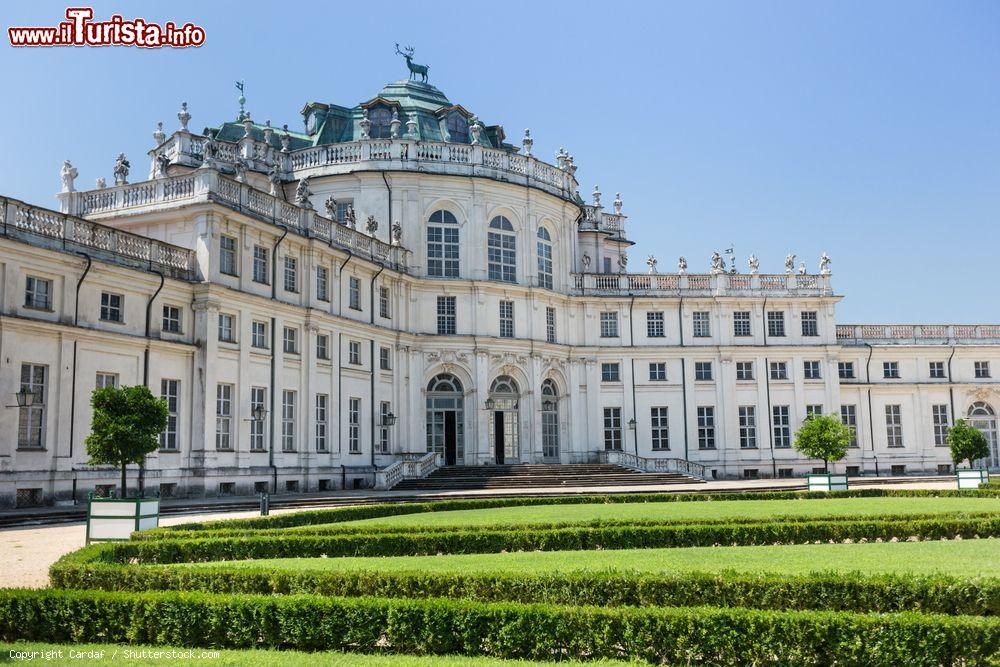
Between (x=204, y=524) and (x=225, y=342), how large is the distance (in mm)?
14344

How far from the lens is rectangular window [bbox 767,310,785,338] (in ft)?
178

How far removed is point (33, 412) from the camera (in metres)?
26.1

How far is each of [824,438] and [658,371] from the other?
1141 centimetres

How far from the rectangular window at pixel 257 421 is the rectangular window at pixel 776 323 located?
30902mm

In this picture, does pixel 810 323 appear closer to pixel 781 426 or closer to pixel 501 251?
pixel 781 426

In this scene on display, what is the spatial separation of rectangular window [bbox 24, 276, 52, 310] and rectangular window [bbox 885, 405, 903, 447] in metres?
45.6

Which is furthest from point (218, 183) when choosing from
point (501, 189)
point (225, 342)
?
point (501, 189)

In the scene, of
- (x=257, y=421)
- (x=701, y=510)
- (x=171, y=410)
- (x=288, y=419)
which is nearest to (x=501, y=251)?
(x=288, y=419)

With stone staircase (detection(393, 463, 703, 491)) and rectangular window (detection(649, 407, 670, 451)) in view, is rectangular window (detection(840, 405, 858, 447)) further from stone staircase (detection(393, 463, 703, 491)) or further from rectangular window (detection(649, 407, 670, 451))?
stone staircase (detection(393, 463, 703, 491))

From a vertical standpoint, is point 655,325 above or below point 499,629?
above

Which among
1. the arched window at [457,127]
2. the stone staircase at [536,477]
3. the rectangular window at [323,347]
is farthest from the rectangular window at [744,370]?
the rectangular window at [323,347]

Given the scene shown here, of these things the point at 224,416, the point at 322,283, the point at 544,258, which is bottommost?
the point at 224,416

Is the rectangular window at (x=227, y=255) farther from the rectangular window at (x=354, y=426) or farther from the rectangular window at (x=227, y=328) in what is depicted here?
the rectangular window at (x=354, y=426)

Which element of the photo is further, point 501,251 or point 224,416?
point 501,251
